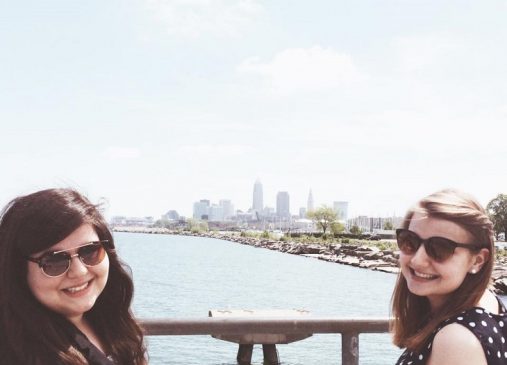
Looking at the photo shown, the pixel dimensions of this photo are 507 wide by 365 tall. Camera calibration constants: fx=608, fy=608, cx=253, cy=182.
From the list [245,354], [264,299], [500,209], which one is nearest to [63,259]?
[245,354]

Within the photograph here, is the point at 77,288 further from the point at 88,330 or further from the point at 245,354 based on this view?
the point at 245,354

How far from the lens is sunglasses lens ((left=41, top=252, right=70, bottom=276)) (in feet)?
7.14

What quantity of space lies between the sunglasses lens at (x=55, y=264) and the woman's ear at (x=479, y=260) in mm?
1488

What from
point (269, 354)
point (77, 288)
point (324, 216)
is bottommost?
point (324, 216)

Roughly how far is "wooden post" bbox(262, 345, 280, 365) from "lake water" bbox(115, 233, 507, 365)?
99.1 inches

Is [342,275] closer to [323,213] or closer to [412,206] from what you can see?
[412,206]

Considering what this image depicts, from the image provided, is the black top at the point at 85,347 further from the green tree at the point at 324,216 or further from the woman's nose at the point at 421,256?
the green tree at the point at 324,216

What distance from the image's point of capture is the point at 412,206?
235 cm

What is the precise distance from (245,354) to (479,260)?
1146cm

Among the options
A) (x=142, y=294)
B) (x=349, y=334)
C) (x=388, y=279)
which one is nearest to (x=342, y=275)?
(x=388, y=279)

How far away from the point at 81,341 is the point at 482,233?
5.05 ft

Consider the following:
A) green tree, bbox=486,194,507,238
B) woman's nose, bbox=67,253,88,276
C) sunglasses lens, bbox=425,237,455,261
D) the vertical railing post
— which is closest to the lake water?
the vertical railing post

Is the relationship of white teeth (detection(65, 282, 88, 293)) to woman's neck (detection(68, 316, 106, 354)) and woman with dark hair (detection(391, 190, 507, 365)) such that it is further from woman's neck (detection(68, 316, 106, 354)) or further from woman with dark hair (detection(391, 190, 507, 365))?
woman with dark hair (detection(391, 190, 507, 365))

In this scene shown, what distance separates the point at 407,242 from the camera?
7.72ft
